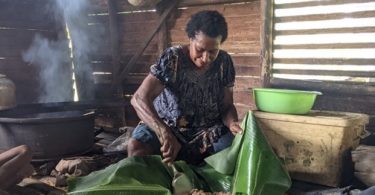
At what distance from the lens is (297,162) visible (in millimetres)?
2988

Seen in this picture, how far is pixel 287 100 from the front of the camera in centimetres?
294

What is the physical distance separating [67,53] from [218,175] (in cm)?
452

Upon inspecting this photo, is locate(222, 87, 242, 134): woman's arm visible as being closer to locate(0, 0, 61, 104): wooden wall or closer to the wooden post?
the wooden post

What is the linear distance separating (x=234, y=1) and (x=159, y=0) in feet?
3.69

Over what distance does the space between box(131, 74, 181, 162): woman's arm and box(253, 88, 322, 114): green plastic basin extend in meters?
0.93

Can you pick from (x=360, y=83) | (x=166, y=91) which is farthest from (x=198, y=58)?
(x=360, y=83)

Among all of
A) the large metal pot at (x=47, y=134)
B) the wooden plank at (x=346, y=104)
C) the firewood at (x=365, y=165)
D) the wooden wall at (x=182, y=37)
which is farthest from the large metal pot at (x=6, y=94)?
the firewood at (x=365, y=165)

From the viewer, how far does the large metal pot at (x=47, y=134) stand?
3.72 meters

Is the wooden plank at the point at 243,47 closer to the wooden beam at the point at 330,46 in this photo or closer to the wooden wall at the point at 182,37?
the wooden wall at the point at 182,37

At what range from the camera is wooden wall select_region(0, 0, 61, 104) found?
17.4 ft

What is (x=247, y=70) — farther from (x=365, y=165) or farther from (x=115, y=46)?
(x=115, y=46)

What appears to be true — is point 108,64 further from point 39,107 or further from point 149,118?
point 149,118

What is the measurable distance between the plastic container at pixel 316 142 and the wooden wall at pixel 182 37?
1.26 meters

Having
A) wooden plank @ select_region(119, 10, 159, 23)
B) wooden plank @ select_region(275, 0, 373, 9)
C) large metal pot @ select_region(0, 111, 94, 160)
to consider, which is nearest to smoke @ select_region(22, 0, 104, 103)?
wooden plank @ select_region(119, 10, 159, 23)
